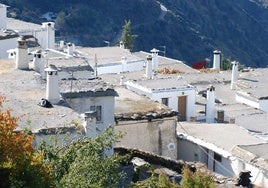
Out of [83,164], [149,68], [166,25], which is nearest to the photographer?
[83,164]

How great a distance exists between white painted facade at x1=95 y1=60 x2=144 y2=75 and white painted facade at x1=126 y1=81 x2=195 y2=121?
49.5 feet

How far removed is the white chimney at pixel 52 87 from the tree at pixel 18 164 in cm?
815

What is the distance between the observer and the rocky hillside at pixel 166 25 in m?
139

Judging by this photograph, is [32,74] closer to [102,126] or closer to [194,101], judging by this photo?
[102,126]

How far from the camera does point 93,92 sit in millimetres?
24844

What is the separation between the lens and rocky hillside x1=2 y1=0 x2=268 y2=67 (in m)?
139

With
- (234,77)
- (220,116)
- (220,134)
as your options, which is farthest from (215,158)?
(234,77)

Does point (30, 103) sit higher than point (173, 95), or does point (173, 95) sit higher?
point (30, 103)

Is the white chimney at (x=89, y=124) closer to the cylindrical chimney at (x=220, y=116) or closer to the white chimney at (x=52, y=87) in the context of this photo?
the white chimney at (x=52, y=87)

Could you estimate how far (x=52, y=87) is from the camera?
23047 millimetres

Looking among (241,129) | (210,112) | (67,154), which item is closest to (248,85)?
(210,112)

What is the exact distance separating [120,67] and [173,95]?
17.4 meters

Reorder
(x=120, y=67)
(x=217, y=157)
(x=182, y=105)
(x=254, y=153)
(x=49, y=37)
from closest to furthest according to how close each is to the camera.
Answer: (x=254, y=153), (x=217, y=157), (x=182, y=105), (x=49, y=37), (x=120, y=67)

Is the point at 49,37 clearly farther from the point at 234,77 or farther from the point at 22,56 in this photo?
the point at 22,56
